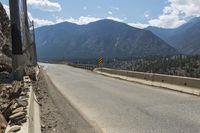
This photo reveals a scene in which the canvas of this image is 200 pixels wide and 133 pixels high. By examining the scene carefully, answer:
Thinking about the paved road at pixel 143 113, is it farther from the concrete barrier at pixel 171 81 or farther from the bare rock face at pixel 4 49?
the bare rock face at pixel 4 49

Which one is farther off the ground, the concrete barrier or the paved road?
the concrete barrier

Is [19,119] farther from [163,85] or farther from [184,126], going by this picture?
[163,85]

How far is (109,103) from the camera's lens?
50.9ft

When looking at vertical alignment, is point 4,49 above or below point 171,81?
above

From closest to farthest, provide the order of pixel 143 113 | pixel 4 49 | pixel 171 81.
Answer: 1. pixel 143 113
2. pixel 171 81
3. pixel 4 49

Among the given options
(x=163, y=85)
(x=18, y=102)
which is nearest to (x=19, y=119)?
(x=18, y=102)

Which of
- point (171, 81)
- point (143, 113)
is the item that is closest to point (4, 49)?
point (171, 81)

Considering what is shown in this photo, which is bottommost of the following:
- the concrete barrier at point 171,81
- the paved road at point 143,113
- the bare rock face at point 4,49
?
the paved road at point 143,113

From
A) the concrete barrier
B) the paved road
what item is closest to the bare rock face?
the concrete barrier

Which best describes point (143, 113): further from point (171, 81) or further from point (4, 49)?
point (4, 49)

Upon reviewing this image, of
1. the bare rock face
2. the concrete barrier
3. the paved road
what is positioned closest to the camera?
the paved road

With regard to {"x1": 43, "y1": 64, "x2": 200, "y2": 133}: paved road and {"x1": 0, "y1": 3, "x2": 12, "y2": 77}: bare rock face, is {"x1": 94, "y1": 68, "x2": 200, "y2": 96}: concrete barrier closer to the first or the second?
{"x1": 43, "y1": 64, "x2": 200, "y2": 133}: paved road

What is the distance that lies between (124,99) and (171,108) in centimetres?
360

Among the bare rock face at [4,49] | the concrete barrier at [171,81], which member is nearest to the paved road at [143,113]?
the concrete barrier at [171,81]
